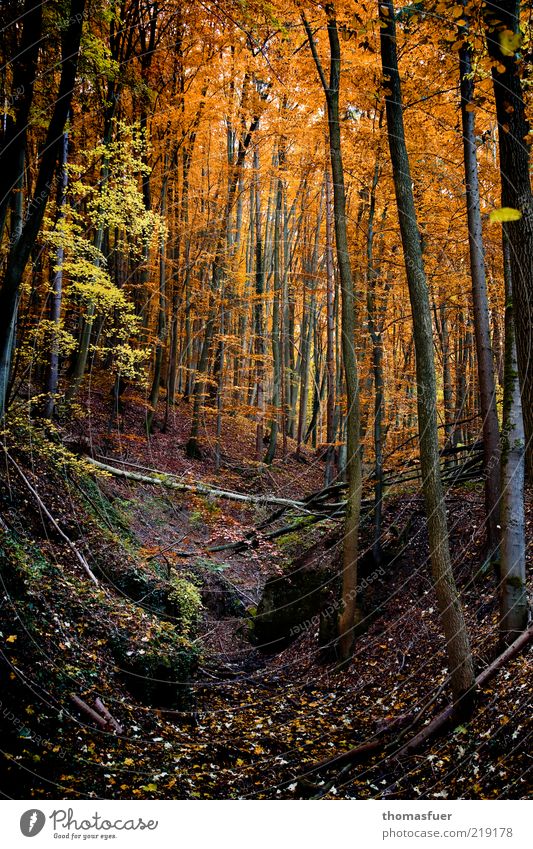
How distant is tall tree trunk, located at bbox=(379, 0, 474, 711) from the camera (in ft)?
15.2

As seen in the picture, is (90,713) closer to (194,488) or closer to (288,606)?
(288,606)

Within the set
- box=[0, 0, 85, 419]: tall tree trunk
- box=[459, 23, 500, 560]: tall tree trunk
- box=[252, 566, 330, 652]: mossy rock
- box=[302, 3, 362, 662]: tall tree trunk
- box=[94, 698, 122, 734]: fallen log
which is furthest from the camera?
box=[252, 566, 330, 652]: mossy rock

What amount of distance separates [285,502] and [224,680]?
469 centimetres

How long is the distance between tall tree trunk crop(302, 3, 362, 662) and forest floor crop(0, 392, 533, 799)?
0.51m

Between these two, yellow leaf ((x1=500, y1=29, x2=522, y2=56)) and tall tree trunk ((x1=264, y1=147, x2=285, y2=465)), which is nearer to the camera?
yellow leaf ((x1=500, y1=29, x2=522, y2=56))

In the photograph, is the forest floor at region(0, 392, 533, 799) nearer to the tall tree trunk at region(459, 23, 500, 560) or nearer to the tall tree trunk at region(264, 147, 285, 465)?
the tall tree trunk at region(459, 23, 500, 560)

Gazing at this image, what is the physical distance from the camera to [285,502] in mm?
11375

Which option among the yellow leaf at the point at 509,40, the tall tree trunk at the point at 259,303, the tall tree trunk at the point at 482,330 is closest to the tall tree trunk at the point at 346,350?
the tall tree trunk at the point at 482,330

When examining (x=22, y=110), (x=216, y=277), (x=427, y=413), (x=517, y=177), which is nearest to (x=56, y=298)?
(x=22, y=110)

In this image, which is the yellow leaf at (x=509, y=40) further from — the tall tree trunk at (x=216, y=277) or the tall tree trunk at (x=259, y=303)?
the tall tree trunk at (x=216, y=277)

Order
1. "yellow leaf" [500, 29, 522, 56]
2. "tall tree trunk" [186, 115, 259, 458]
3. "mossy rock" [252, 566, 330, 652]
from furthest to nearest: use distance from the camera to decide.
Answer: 1. "tall tree trunk" [186, 115, 259, 458]
2. "mossy rock" [252, 566, 330, 652]
3. "yellow leaf" [500, 29, 522, 56]

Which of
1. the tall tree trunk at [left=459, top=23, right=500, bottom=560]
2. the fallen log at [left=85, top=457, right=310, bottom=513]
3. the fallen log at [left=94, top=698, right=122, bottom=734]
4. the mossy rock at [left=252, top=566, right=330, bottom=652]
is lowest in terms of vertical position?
the mossy rock at [left=252, top=566, right=330, bottom=652]

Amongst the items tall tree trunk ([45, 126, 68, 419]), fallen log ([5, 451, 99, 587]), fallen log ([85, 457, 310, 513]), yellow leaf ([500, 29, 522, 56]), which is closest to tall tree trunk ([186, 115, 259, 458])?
fallen log ([85, 457, 310, 513])

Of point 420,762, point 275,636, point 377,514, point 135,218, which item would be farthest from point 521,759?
point 135,218
